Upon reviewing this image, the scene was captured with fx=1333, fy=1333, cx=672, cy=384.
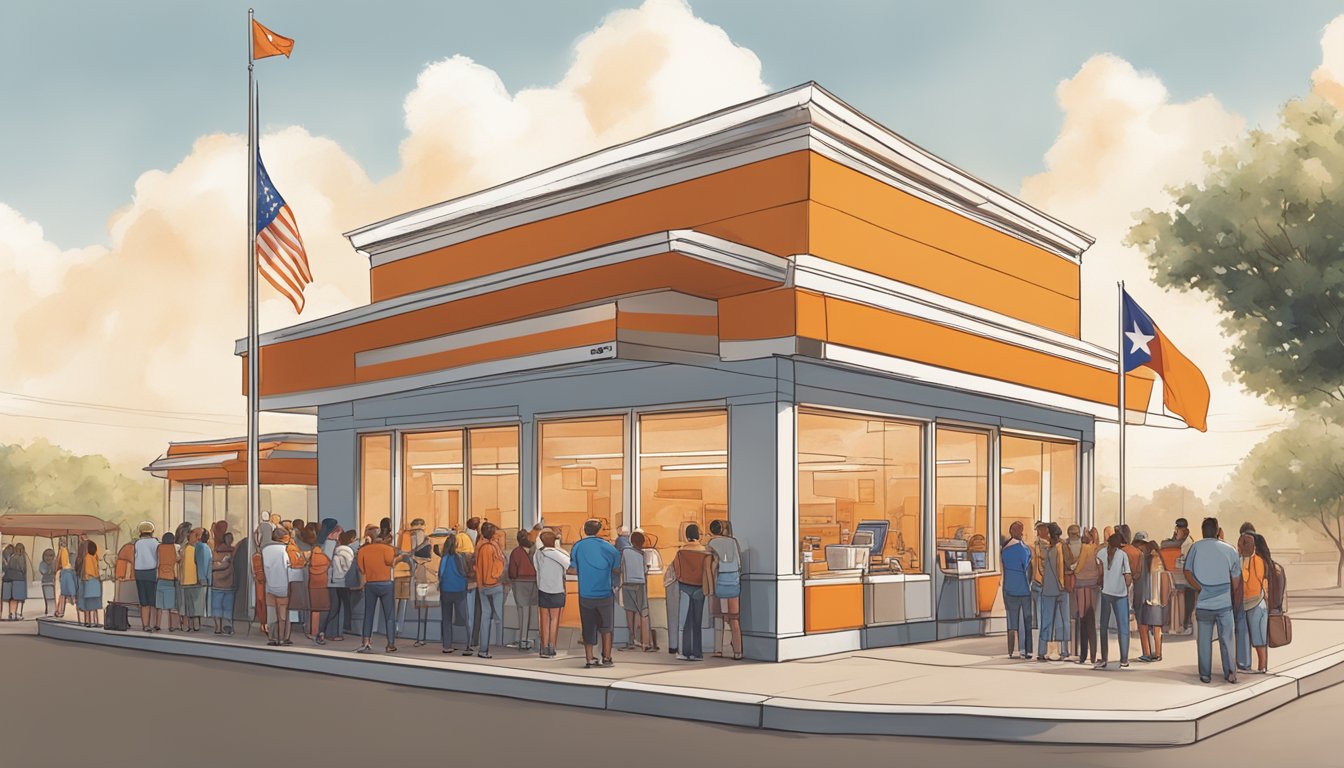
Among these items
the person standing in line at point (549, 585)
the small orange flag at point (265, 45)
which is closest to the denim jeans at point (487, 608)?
the person standing in line at point (549, 585)

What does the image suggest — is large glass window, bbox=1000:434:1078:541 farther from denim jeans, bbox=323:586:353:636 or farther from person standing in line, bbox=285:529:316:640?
person standing in line, bbox=285:529:316:640

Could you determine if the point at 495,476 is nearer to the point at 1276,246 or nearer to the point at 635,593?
the point at 635,593

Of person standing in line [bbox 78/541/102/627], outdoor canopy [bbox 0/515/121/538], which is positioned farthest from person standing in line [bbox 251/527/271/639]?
outdoor canopy [bbox 0/515/121/538]

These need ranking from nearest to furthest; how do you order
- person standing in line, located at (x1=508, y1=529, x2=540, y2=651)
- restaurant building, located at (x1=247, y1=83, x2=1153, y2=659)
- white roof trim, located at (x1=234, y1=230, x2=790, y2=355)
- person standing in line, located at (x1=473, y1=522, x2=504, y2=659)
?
white roof trim, located at (x1=234, y1=230, x2=790, y2=355), restaurant building, located at (x1=247, y1=83, x2=1153, y2=659), person standing in line, located at (x1=508, y1=529, x2=540, y2=651), person standing in line, located at (x1=473, y1=522, x2=504, y2=659)

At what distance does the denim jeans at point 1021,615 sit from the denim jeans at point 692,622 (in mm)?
3964

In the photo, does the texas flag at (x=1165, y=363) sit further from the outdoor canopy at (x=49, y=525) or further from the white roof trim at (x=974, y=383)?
the outdoor canopy at (x=49, y=525)

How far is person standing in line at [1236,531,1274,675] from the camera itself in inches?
597

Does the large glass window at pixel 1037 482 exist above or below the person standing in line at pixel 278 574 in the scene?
above

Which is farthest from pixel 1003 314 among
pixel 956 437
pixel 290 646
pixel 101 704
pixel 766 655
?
pixel 101 704

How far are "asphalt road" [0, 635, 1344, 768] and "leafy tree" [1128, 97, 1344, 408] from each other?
24.0 metres

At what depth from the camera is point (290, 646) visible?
1959 centimetres

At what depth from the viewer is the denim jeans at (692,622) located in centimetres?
1712

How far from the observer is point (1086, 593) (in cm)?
1662

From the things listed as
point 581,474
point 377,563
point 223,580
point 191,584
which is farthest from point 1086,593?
point 191,584
